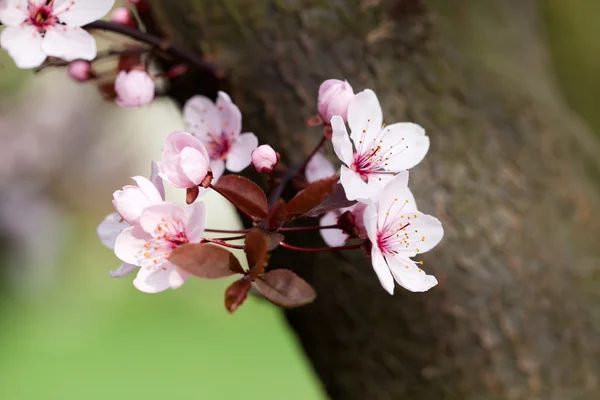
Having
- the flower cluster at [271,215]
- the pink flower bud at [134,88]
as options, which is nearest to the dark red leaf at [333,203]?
the flower cluster at [271,215]

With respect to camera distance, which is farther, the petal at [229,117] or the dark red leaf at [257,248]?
the petal at [229,117]

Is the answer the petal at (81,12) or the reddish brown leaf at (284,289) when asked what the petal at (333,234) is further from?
the petal at (81,12)

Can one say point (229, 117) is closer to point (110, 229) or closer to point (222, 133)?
point (222, 133)

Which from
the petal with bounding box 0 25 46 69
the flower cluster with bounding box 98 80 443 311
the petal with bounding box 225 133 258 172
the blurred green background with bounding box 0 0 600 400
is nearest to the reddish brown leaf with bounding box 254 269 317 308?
the flower cluster with bounding box 98 80 443 311

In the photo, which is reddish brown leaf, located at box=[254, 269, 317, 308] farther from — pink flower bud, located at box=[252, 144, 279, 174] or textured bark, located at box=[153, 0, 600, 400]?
textured bark, located at box=[153, 0, 600, 400]

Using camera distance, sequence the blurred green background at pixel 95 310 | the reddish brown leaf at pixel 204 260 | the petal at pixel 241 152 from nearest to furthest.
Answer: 1. the reddish brown leaf at pixel 204 260
2. the petal at pixel 241 152
3. the blurred green background at pixel 95 310

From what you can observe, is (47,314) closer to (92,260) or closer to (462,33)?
(92,260)

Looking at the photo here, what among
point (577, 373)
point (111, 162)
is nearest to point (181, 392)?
point (111, 162)
